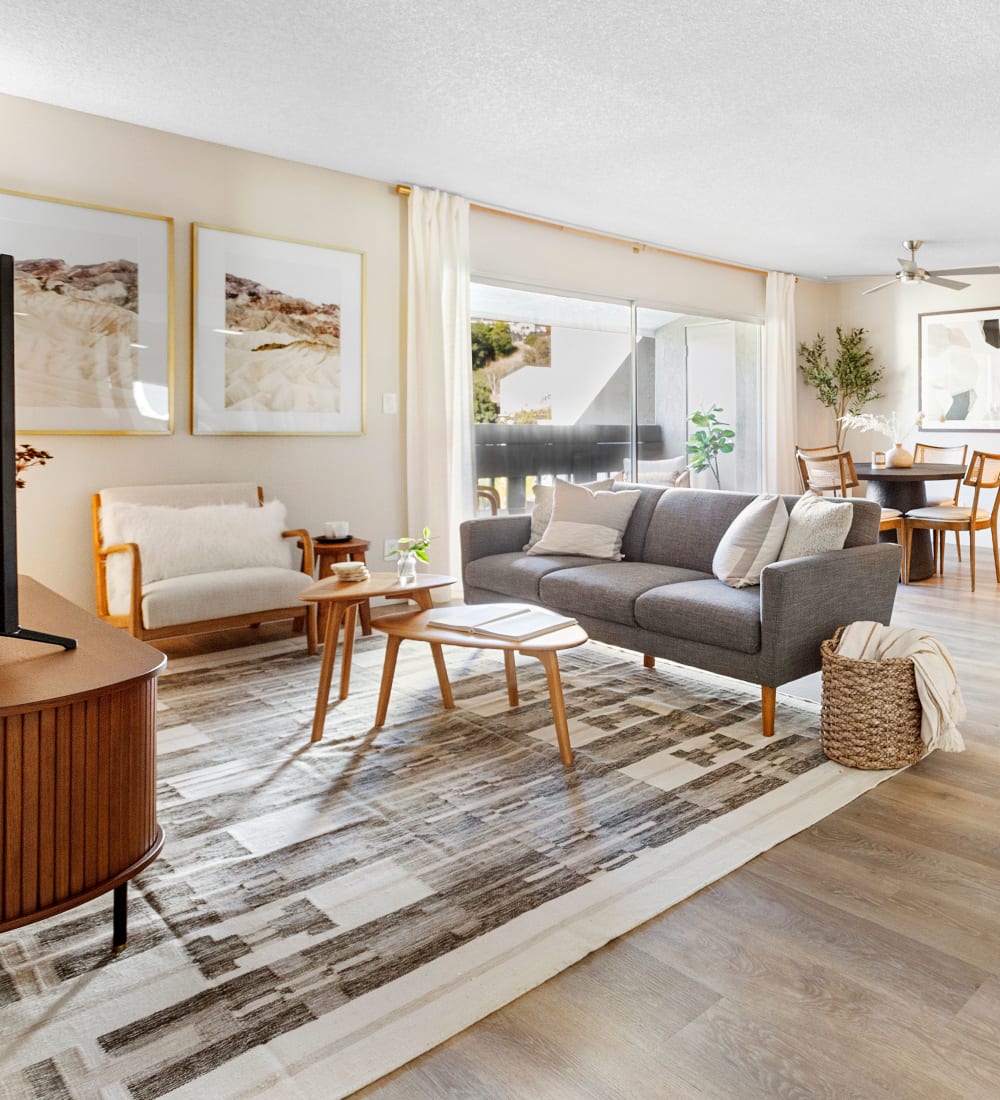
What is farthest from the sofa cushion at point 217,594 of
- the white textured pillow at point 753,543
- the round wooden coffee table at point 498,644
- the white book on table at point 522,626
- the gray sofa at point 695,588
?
the white textured pillow at point 753,543

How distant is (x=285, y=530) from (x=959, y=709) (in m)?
3.31

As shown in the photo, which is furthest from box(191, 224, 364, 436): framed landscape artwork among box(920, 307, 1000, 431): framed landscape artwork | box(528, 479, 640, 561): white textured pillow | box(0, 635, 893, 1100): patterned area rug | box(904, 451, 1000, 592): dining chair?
box(920, 307, 1000, 431): framed landscape artwork

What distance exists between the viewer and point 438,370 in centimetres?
520

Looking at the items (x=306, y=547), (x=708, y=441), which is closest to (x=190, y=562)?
(x=306, y=547)

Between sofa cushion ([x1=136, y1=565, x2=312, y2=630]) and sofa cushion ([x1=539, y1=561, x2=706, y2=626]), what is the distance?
1.23 meters

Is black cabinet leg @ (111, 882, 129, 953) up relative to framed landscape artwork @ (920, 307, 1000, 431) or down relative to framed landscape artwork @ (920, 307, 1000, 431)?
down

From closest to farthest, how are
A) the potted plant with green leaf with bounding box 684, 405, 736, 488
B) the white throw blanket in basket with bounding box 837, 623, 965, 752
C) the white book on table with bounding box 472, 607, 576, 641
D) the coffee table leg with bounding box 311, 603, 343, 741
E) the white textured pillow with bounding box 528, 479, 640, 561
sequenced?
the white throw blanket in basket with bounding box 837, 623, 965, 752, the white book on table with bounding box 472, 607, 576, 641, the coffee table leg with bounding box 311, 603, 343, 741, the white textured pillow with bounding box 528, 479, 640, 561, the potted plant with green leaf with bounding box 684, 405, 736, 488

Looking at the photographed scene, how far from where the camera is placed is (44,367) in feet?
12.8

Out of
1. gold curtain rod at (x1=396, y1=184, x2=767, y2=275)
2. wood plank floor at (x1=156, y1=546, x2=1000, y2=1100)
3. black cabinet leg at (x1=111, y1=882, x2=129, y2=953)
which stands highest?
gold curtain rod at (x1=396, y1=184, x2=767, y2=275)

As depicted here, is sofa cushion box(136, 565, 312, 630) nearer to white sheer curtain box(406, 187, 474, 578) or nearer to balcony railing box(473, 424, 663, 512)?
white sheer curtain box(406, 187, 474, 578)

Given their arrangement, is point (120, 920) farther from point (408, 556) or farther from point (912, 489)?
point (912, 489)

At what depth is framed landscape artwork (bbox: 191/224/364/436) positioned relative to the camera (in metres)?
4.38

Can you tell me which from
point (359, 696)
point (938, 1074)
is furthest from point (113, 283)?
point (938, 1074)

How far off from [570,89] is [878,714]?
2833 millimetres
